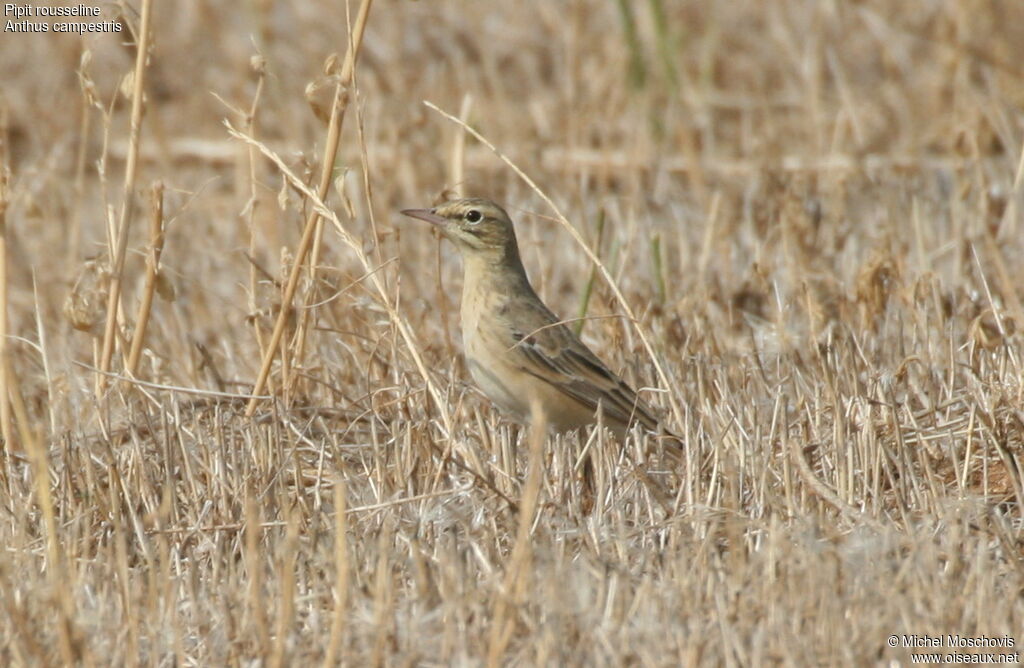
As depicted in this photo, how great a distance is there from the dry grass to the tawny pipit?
0.16 metres

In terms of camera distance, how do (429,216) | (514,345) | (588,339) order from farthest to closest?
(588,339)
(429,216)
(514,345)

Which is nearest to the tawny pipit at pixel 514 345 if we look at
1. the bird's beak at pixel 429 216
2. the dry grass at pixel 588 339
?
the bird's beak at pixel 429 216

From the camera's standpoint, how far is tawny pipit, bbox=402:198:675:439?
562cm

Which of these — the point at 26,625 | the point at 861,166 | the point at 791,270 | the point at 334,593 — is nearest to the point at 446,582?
the point at 334,593

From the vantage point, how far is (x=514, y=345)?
5672mm

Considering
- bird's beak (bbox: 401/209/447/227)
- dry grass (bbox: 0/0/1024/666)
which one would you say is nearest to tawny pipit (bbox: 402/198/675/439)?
bird's beak (bbox: 401/209/447/227)

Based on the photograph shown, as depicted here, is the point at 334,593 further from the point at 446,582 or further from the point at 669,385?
the point at 669,385

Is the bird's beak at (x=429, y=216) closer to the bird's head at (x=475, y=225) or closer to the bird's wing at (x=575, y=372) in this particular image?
the bird's head at (x=475, y=225)

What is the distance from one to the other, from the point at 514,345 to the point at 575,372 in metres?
0.25

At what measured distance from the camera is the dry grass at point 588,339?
3896 millimetres

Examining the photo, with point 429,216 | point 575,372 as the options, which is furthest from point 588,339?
A: point 429,216

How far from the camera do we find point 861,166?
28.1 feet

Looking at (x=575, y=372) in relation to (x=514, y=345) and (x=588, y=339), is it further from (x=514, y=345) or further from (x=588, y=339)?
(x=588, y=339)

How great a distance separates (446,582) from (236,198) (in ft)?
18.9
